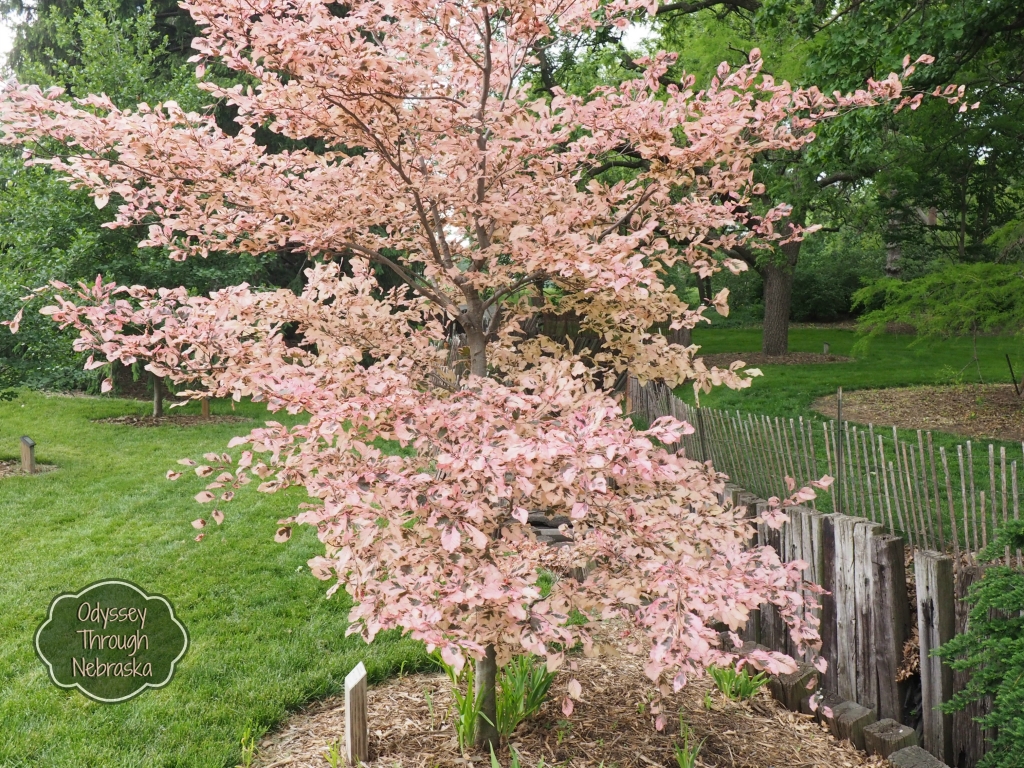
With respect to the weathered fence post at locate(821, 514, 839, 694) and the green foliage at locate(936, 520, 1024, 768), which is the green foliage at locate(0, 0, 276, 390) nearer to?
the weathered fence post at locate(821, 514, 839, 694)

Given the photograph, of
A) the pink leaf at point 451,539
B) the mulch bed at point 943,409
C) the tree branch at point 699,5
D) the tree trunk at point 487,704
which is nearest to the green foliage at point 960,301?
the mulch bed at point 943,409

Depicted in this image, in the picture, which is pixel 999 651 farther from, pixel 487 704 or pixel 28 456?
pixel 28 456

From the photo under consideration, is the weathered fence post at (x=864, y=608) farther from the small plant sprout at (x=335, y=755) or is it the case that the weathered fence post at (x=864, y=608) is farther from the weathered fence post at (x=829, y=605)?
the small plant sprout at (x=335, y=755)

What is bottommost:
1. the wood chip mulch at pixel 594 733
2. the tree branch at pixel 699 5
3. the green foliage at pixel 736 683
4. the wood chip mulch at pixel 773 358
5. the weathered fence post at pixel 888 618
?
the wood chip mulch at pixel 594 733

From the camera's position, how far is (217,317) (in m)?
2.71

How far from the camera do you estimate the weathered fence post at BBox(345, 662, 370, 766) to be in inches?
118

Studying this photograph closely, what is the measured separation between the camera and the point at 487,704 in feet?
10.3

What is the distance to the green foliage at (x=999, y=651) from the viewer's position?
102 inches

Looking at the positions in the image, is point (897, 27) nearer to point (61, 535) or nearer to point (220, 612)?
point (220, 612)

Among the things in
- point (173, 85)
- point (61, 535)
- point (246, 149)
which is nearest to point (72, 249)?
point (173, 85)

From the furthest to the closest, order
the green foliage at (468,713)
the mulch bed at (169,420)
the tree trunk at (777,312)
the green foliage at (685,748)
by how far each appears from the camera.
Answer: the tree trunk at (777,312), the mulch bed at (169,420), the green foliage at (468,713), the green foliage at (685,748)

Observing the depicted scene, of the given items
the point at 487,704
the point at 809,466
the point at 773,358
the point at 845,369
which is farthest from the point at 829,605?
the point at 773,358

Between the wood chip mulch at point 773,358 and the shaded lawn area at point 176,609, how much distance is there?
32.8ft

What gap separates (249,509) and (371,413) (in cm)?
527
